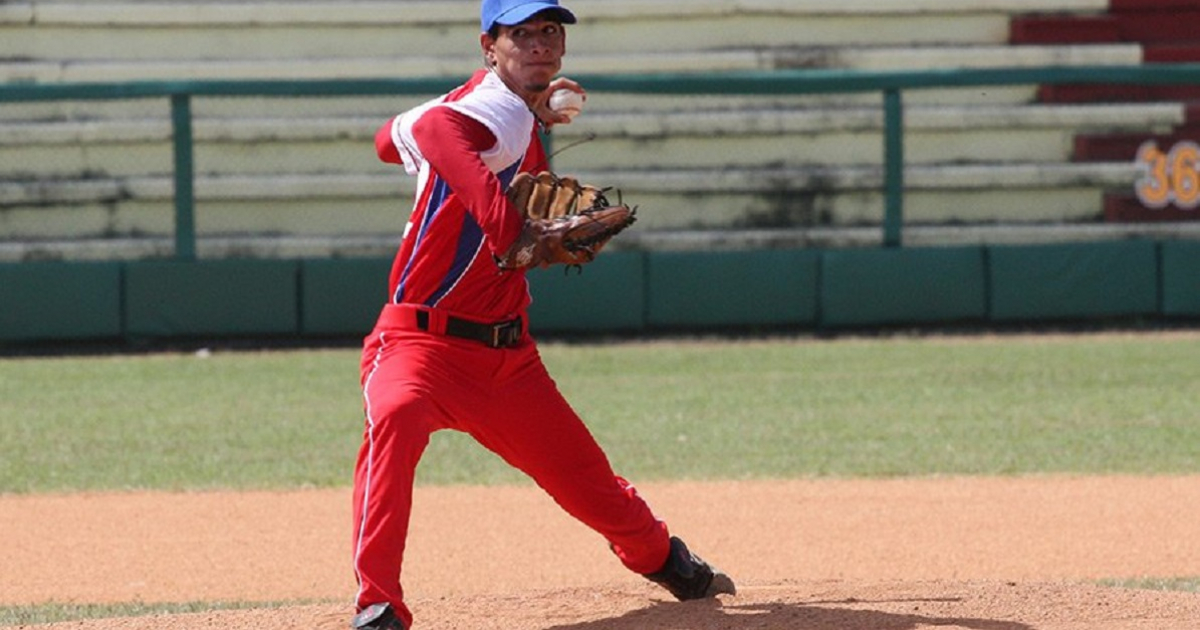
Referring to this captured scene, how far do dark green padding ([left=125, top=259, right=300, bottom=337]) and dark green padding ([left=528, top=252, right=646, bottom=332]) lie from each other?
1.78 m

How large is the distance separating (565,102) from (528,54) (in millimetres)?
165

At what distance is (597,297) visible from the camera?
1363cm

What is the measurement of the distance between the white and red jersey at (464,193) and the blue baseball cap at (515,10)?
6.1 inches

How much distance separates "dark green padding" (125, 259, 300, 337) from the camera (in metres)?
13.2

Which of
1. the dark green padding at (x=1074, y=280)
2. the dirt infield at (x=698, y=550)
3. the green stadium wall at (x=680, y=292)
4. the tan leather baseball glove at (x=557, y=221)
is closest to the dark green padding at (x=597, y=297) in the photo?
the green stadium wall at (x=680, y=292)

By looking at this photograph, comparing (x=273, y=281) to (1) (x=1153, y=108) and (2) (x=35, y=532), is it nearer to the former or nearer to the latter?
(2) (x=35, y=532)

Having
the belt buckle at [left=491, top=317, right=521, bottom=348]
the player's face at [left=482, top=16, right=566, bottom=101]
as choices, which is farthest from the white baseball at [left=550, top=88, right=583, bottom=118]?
the belt buckle at [left=491, top=317, right=521, bottom=348]

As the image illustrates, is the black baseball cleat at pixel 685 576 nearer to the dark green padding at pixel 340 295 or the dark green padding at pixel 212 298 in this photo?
the dark green padding at pixel 340 295

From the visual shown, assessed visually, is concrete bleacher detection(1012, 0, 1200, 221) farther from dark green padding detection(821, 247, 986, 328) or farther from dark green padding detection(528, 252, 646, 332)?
dark green padding detection(528, 252, 646, 332)

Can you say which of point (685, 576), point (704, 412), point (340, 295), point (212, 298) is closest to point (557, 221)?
point (685, 576)

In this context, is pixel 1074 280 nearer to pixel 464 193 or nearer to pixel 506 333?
pixel 506 333

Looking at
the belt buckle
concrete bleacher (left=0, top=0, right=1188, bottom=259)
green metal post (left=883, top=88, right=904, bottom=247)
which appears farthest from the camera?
concrete bleacher (left=0, top=0, right=1188, bottom=259)

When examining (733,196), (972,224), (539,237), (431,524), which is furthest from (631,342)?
(539,237)

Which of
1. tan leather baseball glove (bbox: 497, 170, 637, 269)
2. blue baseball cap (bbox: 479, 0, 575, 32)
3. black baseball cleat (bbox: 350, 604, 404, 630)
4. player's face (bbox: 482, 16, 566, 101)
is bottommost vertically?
black baseball cleat (bbox: 350, 604, 404, 630)
